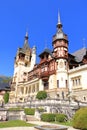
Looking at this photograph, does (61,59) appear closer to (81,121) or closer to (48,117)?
(48,117)

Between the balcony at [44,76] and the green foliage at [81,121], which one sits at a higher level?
the balcony at [44,76]

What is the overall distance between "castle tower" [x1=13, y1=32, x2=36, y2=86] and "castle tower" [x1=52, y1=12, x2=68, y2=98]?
24674 millimetres

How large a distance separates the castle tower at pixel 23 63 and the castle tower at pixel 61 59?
2467cm

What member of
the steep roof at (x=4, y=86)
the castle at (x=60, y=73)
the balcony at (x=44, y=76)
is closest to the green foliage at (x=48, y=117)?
the castle at (x=60, y=73)

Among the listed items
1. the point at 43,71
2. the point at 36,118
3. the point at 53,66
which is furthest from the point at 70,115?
the point at 43,71

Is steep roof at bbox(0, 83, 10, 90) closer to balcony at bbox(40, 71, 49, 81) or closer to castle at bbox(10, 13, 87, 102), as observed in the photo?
castle at bbox(10, 13, 87, 102)

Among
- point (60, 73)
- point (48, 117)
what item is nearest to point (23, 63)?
point (60, 73)

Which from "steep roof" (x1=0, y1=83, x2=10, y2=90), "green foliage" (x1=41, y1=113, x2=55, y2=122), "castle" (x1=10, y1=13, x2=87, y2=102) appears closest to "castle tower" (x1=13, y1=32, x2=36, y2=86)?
"steep roof" (x1=0, y1=83, x2=10, y2=90)

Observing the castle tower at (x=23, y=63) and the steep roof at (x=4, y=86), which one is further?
the steep roof at (x=4, y=86)

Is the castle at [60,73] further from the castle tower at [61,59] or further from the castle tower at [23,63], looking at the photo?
the castle tower at [23,63]

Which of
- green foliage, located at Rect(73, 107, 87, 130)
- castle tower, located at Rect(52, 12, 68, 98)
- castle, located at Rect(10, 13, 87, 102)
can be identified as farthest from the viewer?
castle tower, located at Rect(52, 12, 68, 98)

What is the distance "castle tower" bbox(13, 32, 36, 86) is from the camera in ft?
228

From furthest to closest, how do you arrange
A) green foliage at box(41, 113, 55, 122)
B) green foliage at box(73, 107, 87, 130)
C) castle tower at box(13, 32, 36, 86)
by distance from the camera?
castle tower at box(13, 32, 36, 86), green foliage at box(41, 113, 55, 122), green foliage at box(73, 107, 87, 130)

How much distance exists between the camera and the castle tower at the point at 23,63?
69.6 meters
